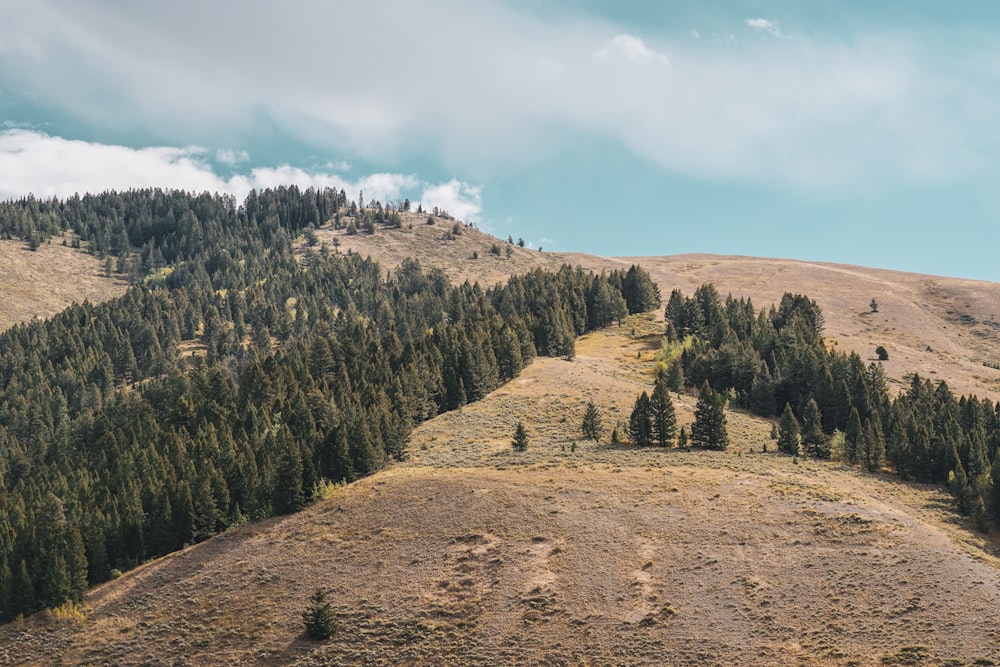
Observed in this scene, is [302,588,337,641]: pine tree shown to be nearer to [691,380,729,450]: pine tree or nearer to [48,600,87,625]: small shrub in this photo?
[48,600,87,625]: small shrub

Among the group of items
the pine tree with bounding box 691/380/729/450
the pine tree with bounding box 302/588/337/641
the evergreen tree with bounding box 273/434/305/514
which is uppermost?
the pine tree with bounding box 691/380/729/450

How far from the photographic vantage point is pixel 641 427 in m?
82.6

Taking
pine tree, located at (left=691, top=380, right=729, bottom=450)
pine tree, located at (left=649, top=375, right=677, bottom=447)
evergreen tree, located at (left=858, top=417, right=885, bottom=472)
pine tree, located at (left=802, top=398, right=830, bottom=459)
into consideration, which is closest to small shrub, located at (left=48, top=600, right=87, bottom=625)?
pine tree, located at (left=649, top=375, right=677, bottom=447)

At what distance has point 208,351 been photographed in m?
198

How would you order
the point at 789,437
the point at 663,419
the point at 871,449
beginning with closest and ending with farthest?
the point at 871,449 → the point at 789,437 → the point at 663,419

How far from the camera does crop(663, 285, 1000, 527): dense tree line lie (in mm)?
75188

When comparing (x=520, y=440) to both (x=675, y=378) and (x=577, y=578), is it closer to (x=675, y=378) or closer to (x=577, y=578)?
(x=577, y=578)

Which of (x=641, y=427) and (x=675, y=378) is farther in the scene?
(x=675, y=378)

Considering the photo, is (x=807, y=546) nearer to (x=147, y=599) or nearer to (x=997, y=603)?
(x=997, y=603)

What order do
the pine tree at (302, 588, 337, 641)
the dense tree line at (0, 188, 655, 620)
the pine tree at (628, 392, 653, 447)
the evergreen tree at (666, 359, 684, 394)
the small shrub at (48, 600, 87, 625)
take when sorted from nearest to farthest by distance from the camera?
the pine tree at (302, 588, 337, 641)
the small shrub at (48, 600, 87, 625)
the dense tree line at (0, 188, 655, 620)
the pine tree at (628, 392, 653, 447)
the evergreen tree at (666, 359, 684, 394)

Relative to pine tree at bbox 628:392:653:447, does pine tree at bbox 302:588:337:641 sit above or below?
below

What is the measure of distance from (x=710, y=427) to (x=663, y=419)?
18.8 ft

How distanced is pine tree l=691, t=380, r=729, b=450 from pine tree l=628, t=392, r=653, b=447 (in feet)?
18.0

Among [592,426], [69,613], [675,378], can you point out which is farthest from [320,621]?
[675,378]
